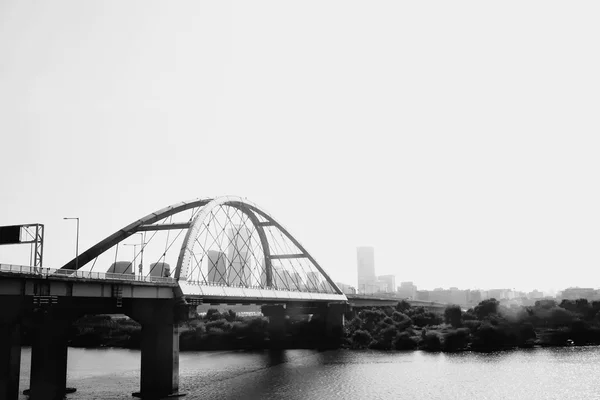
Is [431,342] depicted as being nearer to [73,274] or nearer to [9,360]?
Answer: [73,274]

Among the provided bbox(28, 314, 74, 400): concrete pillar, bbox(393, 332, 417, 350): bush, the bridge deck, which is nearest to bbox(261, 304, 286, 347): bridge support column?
the bridge deck

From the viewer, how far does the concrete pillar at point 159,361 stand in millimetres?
45906

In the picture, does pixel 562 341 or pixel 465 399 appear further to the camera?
pixel 562 341

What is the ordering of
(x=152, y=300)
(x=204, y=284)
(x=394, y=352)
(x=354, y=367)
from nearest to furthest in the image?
(x=152, y=300), (x=204, y=284), (x=354, y=367), (x=394, y=352)

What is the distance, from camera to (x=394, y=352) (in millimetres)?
86125

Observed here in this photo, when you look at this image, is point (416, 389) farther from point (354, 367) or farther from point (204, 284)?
point (204, 284)

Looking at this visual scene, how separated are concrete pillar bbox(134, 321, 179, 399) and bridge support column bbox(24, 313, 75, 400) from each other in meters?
6.60

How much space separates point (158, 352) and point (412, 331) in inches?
2482

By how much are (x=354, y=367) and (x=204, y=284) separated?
23.3 meters

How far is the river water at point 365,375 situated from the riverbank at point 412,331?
7392 mm

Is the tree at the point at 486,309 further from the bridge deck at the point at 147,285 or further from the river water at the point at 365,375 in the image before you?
the bridge deck at the point at 147,285

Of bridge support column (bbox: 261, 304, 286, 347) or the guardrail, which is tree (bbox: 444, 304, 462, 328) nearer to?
bridge support column (bbox: 261, 304, 286, 347)

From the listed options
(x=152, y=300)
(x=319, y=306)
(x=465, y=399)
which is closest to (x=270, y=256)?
(x=319, y=306)

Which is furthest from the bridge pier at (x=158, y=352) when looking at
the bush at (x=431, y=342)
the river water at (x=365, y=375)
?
the bush at (x=431, y=342)
